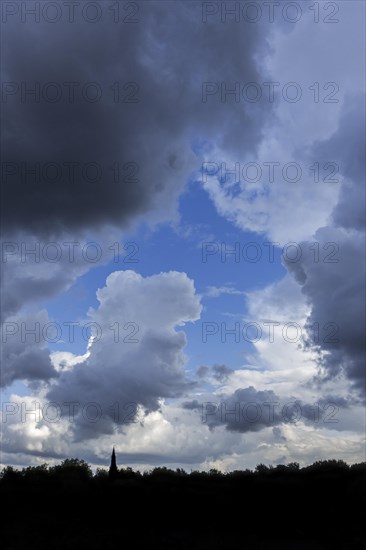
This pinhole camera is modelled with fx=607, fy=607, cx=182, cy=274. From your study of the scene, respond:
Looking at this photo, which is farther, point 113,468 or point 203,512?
point 113,468

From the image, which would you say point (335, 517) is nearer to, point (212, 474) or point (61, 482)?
point (212, 474)

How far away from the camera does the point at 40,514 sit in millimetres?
67188

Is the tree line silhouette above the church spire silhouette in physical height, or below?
below

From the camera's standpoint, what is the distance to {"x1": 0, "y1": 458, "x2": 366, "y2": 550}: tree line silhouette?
56.6 meters

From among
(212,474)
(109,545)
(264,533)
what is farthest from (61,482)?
(264,533)

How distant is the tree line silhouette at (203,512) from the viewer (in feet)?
186

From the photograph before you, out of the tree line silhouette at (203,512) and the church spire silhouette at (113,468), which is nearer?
the tree line silhouette at (203,512)

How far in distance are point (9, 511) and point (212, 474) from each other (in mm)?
26382

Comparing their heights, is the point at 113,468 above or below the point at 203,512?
above

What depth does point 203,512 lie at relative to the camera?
6316 cm

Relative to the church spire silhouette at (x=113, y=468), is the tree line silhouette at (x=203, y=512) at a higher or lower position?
lower

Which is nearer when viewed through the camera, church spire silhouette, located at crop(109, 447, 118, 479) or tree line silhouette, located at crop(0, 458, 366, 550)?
tree line silhouette, located at crop(0, 458, 366, 550)

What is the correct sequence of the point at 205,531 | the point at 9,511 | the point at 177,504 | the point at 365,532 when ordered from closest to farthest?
the point at 365,532
the point at 205,531
the point at 177,504
the point at 9,511

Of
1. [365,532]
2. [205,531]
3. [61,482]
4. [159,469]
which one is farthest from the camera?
[159,469]
